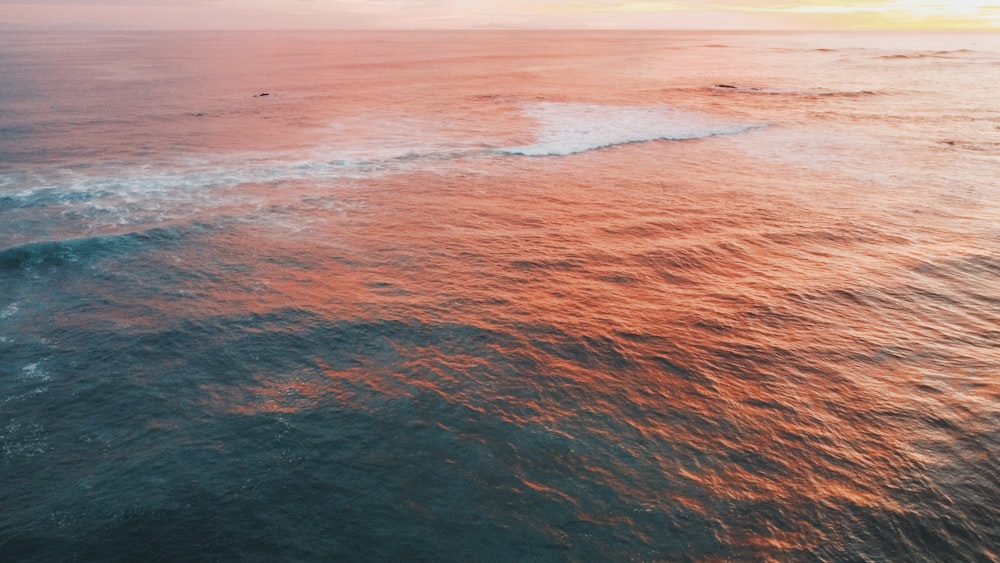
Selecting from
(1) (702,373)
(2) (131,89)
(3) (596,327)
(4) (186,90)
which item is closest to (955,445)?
(1) (702,373)

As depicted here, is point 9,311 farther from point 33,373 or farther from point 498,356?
point 498,356

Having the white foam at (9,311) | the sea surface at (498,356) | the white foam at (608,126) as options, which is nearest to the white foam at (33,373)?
the sea surface at (498,356)

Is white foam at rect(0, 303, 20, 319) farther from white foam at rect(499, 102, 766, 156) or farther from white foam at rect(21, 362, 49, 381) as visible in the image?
white foam at rect(499, 102, 766, 156)

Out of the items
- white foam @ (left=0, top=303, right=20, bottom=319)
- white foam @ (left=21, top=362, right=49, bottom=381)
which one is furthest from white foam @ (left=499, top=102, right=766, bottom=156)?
white foam @ (left=21, top=362, right=49, bottom=381)

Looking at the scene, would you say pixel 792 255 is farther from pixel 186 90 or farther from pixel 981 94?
pixel 186 90

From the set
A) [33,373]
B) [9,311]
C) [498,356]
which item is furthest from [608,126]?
[33,373]

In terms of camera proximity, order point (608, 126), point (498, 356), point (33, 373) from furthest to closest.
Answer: point (608, 126) < point (498, 356) < point (33, 373)

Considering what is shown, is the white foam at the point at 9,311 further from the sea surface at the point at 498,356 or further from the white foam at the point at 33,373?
the white foam at the point at 33,373
